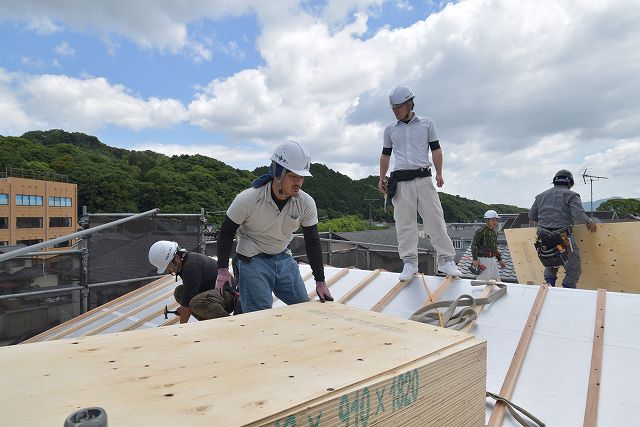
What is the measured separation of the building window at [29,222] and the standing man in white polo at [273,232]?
48967 mm

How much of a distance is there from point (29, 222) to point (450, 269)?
50946 millimetres

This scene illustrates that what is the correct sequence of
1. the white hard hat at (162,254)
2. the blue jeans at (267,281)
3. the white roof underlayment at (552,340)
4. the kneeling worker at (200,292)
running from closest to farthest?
1. the white roof underlayment at (552,340)
2. the blue jeans at (267,281)
3. the kneeling worker at (200,292)
4. the white hard hat at (162,254)

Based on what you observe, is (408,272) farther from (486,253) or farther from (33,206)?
(33,206)

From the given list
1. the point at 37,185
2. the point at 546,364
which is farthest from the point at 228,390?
the point at 37,185

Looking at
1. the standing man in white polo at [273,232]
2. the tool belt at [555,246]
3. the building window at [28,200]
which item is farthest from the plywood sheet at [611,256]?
the building window at [28,200]

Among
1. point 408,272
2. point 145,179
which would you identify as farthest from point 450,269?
point 145,179

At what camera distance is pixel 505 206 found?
79312 mm

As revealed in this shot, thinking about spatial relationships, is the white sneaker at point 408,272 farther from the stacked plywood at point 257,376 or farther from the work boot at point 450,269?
the stacked plywood at point 257,376

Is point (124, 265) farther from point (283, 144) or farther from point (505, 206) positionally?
point (505, 206)

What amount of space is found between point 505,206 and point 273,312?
280 ft

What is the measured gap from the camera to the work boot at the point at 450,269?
4.01 meters

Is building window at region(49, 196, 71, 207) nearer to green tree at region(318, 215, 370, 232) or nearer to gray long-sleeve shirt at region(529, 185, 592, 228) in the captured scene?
green tree at region(318, 215, 370, 232)

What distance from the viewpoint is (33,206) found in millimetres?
43594

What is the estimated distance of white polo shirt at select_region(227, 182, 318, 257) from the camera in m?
3.00
